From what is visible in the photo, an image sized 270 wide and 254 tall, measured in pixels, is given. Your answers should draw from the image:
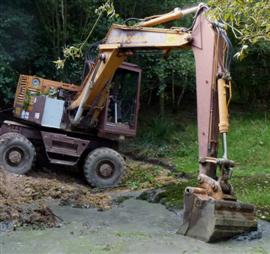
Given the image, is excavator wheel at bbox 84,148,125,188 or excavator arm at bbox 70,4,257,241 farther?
excavator wheel at bbox 84,148,125,188

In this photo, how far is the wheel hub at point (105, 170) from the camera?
11.2 m

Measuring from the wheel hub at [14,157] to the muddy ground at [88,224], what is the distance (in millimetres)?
671

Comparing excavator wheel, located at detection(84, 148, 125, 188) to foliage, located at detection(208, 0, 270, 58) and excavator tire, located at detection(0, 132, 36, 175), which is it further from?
foliage, located at detection(208, 0, 270, 58)

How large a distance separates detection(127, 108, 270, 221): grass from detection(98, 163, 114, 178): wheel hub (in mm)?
1730

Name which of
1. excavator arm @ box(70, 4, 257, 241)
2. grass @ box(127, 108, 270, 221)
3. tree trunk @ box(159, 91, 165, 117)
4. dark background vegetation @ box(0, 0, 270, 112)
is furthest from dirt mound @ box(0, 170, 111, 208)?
tree trunk @ box(159, 91, 165, 117)

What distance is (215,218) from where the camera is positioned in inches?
240

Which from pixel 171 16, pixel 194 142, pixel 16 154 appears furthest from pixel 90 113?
pixel 194 142

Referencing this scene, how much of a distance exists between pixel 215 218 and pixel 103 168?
211 inches

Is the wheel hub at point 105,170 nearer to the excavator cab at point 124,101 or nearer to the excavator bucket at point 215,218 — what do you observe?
the excavator cab at point 124,101

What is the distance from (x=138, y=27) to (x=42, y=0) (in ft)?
20.4

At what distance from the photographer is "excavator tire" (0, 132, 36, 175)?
10.9 m

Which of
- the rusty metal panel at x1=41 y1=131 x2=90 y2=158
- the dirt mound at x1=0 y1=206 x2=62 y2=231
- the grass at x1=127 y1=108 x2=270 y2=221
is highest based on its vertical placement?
the grass at x1=127 y1=108 x2=270 y2=221

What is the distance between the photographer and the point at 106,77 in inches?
404

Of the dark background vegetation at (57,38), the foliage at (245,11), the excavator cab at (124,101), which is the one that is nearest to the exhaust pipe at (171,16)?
the foliage at (245,11)
